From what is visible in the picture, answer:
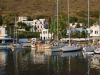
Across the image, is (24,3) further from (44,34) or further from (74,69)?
(74,69)

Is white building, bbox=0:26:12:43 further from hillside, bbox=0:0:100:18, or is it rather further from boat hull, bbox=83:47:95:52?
hillside, bbox=0:0:100:18

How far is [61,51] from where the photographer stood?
59.3 metres

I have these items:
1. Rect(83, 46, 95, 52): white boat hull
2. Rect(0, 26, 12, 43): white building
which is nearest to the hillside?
Rect(0, 26, 12, 43): white building

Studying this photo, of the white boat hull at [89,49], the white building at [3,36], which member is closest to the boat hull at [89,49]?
the white boat hull at [89,49]

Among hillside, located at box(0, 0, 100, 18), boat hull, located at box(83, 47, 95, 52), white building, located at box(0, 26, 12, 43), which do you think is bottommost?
boat hull, located at box(83, 47, 95, 52)

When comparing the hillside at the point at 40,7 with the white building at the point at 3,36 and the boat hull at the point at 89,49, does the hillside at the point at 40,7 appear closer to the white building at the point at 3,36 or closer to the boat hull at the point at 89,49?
the white building at the point at 3,36

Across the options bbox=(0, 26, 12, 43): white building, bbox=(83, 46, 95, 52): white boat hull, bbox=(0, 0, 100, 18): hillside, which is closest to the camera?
bbox=(83, 46, 95, 52): white boat hull

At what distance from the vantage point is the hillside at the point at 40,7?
153125 millimetres

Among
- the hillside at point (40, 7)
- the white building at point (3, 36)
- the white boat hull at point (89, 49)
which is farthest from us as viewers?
the hillside at point (40, 7)

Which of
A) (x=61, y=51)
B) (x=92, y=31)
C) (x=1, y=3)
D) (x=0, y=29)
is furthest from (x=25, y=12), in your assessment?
(x=61, y=51)

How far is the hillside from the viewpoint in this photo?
Result: 15312 cm

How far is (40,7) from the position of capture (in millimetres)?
164125

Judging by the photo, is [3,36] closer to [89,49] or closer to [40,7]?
[89,49]

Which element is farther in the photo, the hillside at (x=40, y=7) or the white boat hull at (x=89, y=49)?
the hillside at (x=40, y=7)
